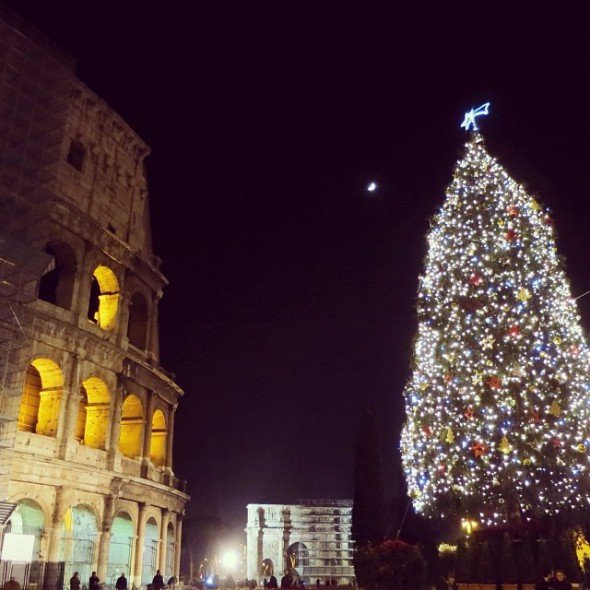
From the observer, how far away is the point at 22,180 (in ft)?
63.6

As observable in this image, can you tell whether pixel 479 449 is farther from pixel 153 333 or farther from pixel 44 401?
pixel 153 333

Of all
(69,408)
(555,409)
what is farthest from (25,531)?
(555,409)

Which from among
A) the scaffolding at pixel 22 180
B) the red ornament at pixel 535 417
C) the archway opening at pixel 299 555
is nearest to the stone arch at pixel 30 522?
the scaffolding at pixel 22 180

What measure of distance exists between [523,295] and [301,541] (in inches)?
2078

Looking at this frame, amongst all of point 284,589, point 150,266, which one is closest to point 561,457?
point 284,589

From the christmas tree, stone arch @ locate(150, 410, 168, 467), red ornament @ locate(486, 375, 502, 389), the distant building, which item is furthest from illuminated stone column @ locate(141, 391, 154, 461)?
the distant building

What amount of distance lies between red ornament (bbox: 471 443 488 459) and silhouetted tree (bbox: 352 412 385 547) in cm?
1679

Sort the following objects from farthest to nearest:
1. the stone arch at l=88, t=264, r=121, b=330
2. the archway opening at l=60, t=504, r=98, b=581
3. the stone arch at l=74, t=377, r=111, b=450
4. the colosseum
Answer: the stone arch at l=88, t=264, r=121, b=330, the stone arch at l=74, t=377, r=111, b=450, the archway opening at l=60, t=504, r=98, b=581, the colosseum

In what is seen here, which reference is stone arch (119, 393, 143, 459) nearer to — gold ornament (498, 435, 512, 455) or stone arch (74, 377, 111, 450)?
stone arch (74, 377, 111, 450)

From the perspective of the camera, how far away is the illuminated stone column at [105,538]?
790 inches

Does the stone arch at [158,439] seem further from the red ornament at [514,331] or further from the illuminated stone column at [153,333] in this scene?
the red ornament at [514,331]

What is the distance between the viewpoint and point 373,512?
32.2m

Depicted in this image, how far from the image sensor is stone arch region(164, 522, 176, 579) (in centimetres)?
2566

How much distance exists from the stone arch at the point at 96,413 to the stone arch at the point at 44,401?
1660mm
